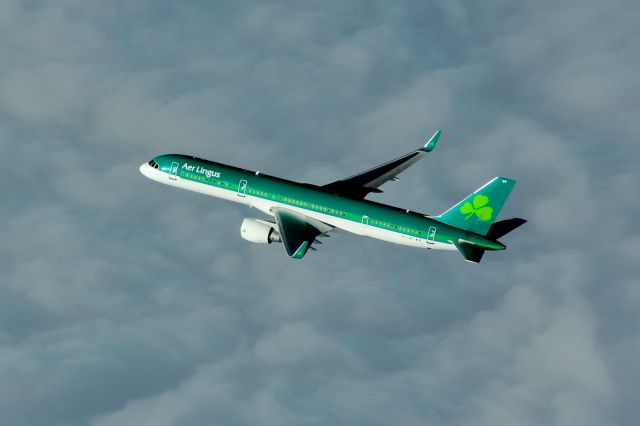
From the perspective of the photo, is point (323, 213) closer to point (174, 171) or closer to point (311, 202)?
point (311, 202)

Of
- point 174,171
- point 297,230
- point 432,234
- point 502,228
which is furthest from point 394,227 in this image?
point 174,171

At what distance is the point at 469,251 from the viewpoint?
4648 inches

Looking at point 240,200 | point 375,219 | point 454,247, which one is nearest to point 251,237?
point 240,200

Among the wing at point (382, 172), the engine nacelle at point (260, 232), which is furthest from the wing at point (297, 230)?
the wing at point (382, 172)

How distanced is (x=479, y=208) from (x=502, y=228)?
3112mm

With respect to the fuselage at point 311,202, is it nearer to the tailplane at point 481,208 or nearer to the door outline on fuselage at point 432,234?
the door outline on fuselage at point 432,234

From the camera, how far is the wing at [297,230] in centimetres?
11869

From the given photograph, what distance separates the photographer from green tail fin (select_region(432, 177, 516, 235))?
117 m

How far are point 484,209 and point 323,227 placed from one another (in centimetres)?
1746

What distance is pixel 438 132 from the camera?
13150 cm

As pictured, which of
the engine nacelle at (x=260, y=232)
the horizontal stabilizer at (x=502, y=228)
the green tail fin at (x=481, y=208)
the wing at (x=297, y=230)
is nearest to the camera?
the green tail fin at (x=481, y=208)

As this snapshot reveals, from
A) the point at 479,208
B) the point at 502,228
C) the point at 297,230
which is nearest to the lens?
the point at 502,228

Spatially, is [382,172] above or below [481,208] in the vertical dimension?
above

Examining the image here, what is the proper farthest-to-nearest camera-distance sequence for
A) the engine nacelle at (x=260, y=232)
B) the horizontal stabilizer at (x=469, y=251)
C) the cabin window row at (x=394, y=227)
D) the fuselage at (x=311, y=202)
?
the engine nacelle at (x=260, y=232) < the cabin window row at (x=394, y=227) < the fuselage at (x=311, y=202) < the horizontal stabilizer at (x=469, y=251)
